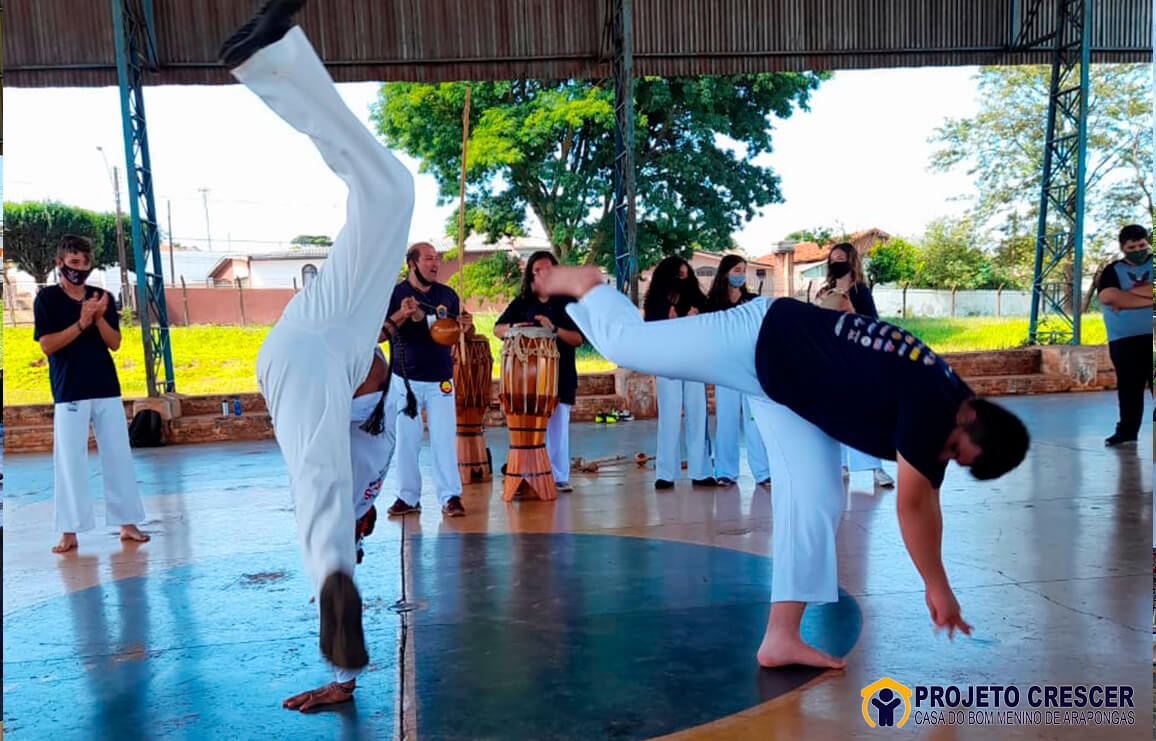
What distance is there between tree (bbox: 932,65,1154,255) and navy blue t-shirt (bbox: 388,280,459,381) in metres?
28.0

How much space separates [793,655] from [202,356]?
67.1ft

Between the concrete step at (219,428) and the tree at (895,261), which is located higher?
the tree at (895,261)

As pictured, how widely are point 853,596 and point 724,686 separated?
4.11 feet

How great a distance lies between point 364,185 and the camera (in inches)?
120

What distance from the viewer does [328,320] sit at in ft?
10.3

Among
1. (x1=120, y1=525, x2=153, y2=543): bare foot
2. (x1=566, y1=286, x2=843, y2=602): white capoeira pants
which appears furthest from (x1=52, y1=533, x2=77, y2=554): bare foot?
(x1=566, y1=286, x2=843, y2=602): white capoeira pants

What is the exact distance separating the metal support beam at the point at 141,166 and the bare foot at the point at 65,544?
612cm

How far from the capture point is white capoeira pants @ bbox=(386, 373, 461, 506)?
256 inches

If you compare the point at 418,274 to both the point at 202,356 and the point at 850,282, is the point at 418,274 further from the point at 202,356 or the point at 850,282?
the point at 202,356

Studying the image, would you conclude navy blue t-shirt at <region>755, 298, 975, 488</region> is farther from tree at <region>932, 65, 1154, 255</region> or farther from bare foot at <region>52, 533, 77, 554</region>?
tree at <region>932, 65, 1154, 255</region>

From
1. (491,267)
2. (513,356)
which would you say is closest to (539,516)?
(513,356)

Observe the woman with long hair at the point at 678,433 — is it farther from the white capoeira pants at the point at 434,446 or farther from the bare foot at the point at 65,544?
the bare foot at the point at 65,544

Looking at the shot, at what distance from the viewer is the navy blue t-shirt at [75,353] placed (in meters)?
5.86

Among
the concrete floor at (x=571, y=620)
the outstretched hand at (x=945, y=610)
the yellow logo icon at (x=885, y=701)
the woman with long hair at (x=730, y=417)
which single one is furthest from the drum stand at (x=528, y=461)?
the outstretched hand at (x=945, y=610)
